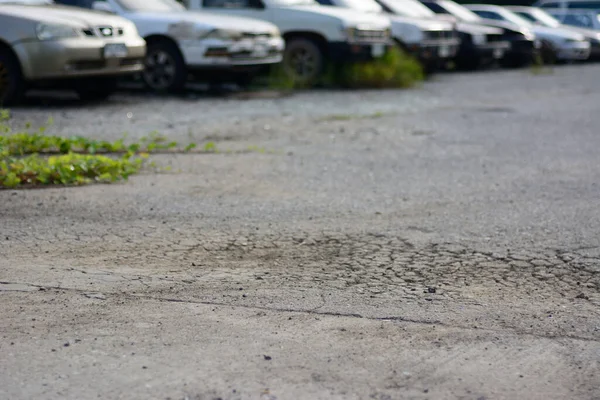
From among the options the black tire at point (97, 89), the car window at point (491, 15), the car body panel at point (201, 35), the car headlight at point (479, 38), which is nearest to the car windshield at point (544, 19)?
the car window at point (491, 15)

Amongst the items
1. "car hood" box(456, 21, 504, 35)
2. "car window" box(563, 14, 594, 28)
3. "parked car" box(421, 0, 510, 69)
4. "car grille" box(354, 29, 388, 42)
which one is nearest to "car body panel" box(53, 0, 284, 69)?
"car grille" box(354, 29, 388, 42)

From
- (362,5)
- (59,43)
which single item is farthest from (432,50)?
(59,43)

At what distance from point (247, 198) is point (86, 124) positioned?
4.37m

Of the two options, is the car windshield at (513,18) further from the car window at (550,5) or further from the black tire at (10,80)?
the black tire at (10,80)

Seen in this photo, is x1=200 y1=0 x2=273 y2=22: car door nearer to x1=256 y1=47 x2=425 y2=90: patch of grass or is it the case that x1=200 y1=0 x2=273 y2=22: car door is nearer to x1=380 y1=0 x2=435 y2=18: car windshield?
x1=256 y1=47 x2=425 y2=90: patch of grass

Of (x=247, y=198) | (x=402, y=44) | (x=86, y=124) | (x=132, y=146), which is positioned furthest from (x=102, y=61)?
(x=402, y=44)

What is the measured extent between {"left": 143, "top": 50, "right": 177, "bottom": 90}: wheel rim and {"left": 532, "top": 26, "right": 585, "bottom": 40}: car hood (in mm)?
14737

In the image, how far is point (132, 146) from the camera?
8.66 metres

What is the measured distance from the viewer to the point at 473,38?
72.8 ft

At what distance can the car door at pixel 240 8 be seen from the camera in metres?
16.4

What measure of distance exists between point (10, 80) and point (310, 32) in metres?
5.98

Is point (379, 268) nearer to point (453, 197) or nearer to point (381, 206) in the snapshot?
point (381, 206)

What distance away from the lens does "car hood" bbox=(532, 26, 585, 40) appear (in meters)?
26.5

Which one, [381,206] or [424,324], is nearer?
[424,324]
